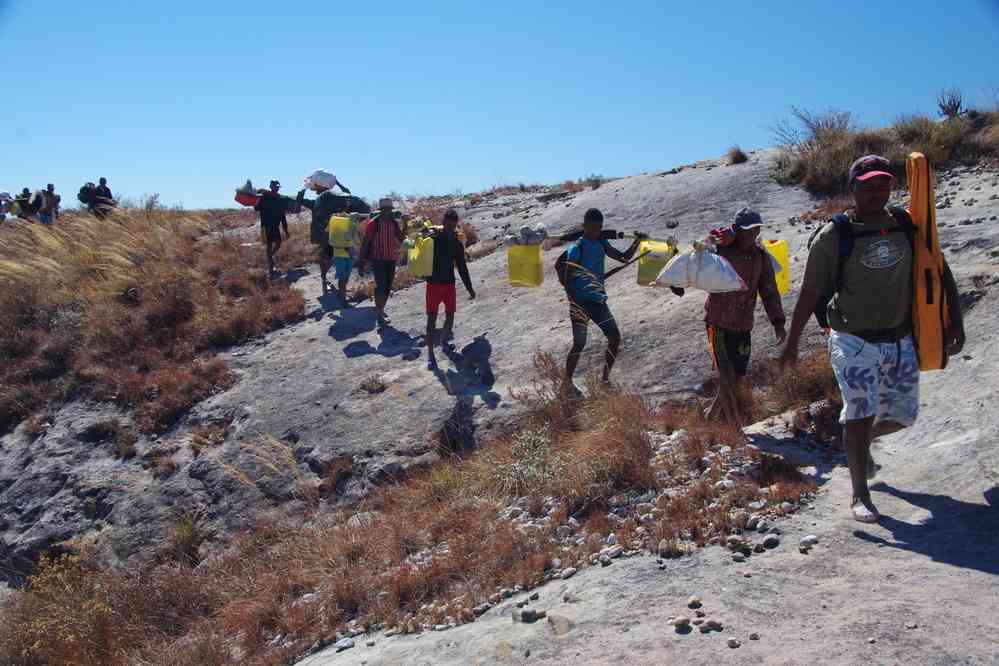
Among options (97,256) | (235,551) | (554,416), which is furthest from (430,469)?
(97,256)

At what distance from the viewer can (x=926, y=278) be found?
443 cm

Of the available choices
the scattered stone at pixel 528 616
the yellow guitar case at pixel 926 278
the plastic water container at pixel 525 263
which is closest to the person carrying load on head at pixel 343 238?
the plastic water container at pixel 525 263

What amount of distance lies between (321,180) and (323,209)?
73 cm

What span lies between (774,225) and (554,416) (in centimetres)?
552

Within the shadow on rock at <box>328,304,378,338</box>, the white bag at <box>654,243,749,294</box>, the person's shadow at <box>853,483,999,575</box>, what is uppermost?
the white bag at <box>654,243,749,294</box>

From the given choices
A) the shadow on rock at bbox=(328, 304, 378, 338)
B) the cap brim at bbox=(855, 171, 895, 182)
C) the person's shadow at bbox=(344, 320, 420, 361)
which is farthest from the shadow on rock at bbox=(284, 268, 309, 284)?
the cap brim at bbox=(855, 171, 895, 182)

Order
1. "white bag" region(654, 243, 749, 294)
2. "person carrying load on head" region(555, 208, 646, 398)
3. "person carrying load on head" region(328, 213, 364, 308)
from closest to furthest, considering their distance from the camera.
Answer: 1. "white bag" region(654, 243, 749, 294)
2. "person carrying load on head" region(555, 208, 646, 398)
3. "person carrying load on head" region(328, 213, 364, 308)

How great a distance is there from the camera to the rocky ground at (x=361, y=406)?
8.04 metres

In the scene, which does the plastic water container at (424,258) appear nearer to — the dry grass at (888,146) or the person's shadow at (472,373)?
the person's shadow at (472,373)

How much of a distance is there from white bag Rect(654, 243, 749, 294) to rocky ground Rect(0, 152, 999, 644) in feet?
4.96

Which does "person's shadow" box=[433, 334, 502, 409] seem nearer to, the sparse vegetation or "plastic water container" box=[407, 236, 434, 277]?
"plastic water container" box=[407, 236, 434, 277]

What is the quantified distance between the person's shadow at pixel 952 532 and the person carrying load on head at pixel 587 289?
3622 mm

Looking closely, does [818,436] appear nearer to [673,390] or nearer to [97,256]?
[673,390]

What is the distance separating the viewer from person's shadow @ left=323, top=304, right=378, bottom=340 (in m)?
11.9
